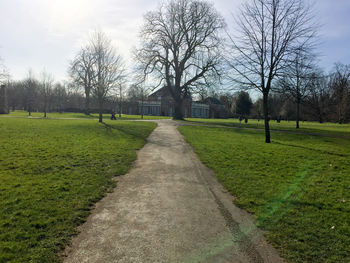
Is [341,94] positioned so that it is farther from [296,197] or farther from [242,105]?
[296,197]

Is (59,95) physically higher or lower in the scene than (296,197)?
higher

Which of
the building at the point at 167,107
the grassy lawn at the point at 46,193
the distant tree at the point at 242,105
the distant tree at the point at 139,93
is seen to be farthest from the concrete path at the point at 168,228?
the building at the point at 167,107

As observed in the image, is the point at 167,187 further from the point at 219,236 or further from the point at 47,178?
the point at 47,178

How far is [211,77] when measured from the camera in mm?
32688

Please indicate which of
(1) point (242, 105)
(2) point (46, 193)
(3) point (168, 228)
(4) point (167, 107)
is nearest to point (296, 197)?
(3) point (168, 228)

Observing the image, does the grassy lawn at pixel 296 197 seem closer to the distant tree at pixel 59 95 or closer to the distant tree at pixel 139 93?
the distant tree at pixel 139 93

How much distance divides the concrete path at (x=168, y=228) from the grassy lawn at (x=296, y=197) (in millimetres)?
390

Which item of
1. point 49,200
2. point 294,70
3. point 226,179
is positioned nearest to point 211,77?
point 294,70

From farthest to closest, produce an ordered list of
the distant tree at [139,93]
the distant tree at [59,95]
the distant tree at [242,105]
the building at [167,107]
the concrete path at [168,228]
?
1. the distant tree at [59,95]
2. the building at [167,107]
3. the distant tree at [242,105]
4. the distant tree at [139,93]
5. the concrete path at [168,228]

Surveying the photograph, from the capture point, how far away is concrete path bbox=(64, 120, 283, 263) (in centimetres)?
301

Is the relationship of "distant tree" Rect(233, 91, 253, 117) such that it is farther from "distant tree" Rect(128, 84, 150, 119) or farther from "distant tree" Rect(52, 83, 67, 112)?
"distant tree" Rect(52, 83, 67, 112)

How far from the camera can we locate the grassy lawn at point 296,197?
10.8 feet

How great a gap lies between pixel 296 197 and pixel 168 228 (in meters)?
3.53

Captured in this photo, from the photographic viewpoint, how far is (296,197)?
5238mm
